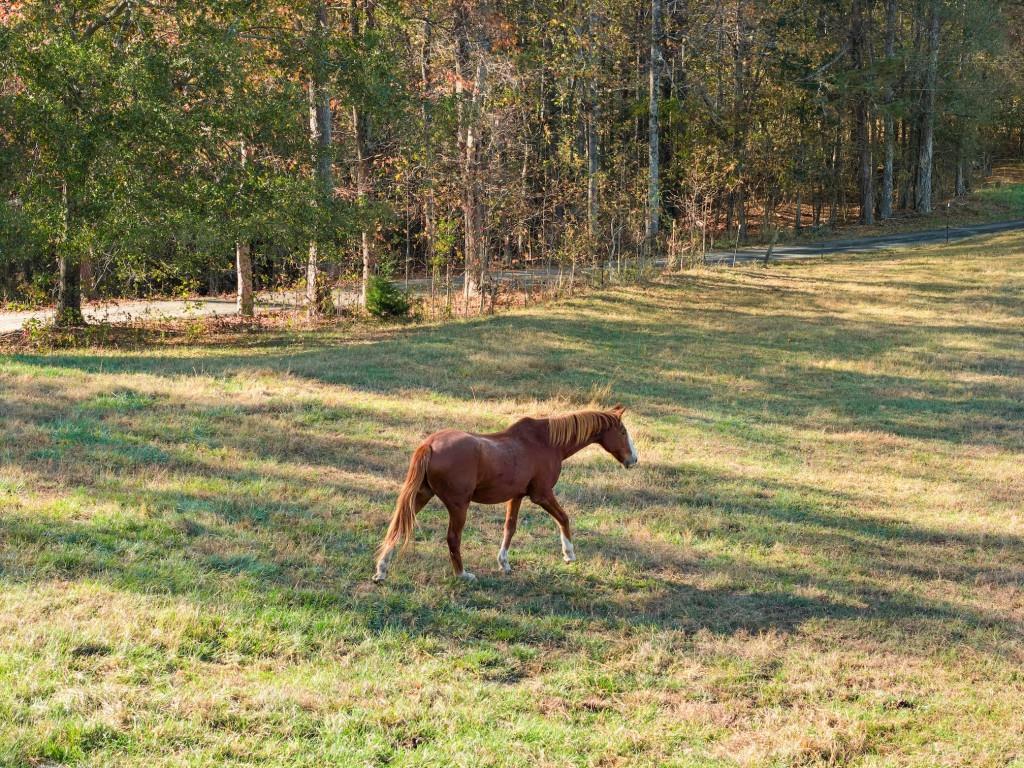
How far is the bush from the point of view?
22359 millimetres

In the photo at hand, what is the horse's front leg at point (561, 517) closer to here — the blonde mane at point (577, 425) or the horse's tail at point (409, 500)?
the blonde mane at point (577, 425)

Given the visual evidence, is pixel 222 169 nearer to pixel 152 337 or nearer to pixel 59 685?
pixel 152 337

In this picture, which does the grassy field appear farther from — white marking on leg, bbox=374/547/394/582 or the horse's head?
the horse's head

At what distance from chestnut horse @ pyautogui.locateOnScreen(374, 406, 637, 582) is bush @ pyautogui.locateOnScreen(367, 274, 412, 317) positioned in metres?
15.5

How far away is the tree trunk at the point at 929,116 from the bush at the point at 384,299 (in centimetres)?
3063

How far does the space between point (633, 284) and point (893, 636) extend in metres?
19.9

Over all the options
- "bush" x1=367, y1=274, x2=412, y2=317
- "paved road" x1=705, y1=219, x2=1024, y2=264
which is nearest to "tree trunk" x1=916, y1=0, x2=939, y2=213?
"paved road" x1=705, y1=219, x2=1024, y2=264

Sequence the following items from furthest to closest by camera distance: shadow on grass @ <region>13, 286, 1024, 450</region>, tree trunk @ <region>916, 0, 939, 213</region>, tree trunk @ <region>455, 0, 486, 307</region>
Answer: tree trunk @ <region>916, 0, 939, 213</region> → tree trunk @ <region>455, 0, 486, 307</region> → shadow on grass @ <region>13, 286, 1024, 450</region>

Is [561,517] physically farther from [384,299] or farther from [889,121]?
[889,121]

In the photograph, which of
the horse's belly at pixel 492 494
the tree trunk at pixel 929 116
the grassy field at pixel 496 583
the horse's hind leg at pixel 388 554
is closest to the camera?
the grassy field at pixel 496 583

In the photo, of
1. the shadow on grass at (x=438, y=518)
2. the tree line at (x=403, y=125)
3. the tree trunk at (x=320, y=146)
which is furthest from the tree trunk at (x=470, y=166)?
the shadow on grass at (x=438, y=518)


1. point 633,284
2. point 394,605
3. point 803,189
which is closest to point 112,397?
point 394,605

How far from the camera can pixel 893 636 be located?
643cm

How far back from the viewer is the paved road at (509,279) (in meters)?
22.1
